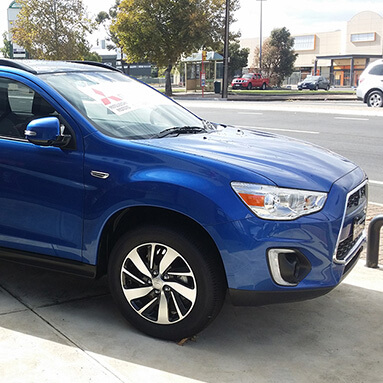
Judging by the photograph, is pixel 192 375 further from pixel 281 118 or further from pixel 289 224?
pixel 281 118

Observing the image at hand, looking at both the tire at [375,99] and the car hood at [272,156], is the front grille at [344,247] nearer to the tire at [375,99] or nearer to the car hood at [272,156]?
the car hood at [272,156]

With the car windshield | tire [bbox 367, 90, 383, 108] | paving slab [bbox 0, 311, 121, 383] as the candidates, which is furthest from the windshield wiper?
tire [bbox 367, 90, 383, 108]

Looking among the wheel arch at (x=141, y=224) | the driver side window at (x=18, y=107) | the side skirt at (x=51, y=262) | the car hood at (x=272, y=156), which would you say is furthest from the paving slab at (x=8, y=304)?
the car hood at (x=272, y=156)

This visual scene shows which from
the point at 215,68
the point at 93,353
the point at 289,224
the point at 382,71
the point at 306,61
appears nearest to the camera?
the point at 289,224

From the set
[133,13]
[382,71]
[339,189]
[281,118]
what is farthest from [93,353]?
[133,13]

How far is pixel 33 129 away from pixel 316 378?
223 cm

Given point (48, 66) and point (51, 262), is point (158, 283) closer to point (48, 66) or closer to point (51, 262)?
point (51, 262)

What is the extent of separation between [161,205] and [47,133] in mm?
875

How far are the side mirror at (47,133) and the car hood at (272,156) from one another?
54 cm

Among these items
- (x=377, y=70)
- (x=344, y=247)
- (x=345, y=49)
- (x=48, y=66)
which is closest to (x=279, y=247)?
(x=344, y=247)

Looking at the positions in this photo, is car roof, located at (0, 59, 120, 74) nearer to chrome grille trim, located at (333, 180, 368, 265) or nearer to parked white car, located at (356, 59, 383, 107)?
chrome grille trim, located at (333, 180, 368, 265)

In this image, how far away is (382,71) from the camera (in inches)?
825

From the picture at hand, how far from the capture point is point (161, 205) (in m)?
3.29

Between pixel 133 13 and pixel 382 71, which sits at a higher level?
pixel 133 13
